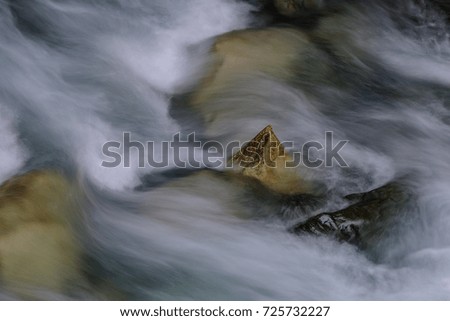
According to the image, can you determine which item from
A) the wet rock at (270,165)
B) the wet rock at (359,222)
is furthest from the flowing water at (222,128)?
the wet rock at (270,165)

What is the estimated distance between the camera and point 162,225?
6328 millimetres

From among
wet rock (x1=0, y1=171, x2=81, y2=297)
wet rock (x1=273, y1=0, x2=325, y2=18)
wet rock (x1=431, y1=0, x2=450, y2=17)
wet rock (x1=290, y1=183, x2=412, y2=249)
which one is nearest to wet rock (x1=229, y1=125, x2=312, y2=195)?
wet rock (x1=290, y1=183, x2=412, y2=249)

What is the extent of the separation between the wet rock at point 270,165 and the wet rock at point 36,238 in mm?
1634

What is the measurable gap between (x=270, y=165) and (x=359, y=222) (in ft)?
3.02

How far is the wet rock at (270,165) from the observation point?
21.3 ft

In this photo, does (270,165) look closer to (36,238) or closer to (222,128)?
(222,128)

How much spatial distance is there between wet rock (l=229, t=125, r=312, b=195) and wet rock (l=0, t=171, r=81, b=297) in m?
1.63

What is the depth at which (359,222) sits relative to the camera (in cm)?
628

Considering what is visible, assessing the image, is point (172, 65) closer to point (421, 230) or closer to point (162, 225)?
point (162, 225)

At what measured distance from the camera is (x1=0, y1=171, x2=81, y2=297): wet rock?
5551 mm

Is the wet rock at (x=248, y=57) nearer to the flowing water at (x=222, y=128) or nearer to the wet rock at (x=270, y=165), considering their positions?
the flowing water at (x=222, y=128)

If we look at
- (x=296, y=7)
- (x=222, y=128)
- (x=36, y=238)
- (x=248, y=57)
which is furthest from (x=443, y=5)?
(x=36, y=238)

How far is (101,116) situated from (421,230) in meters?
3.25
